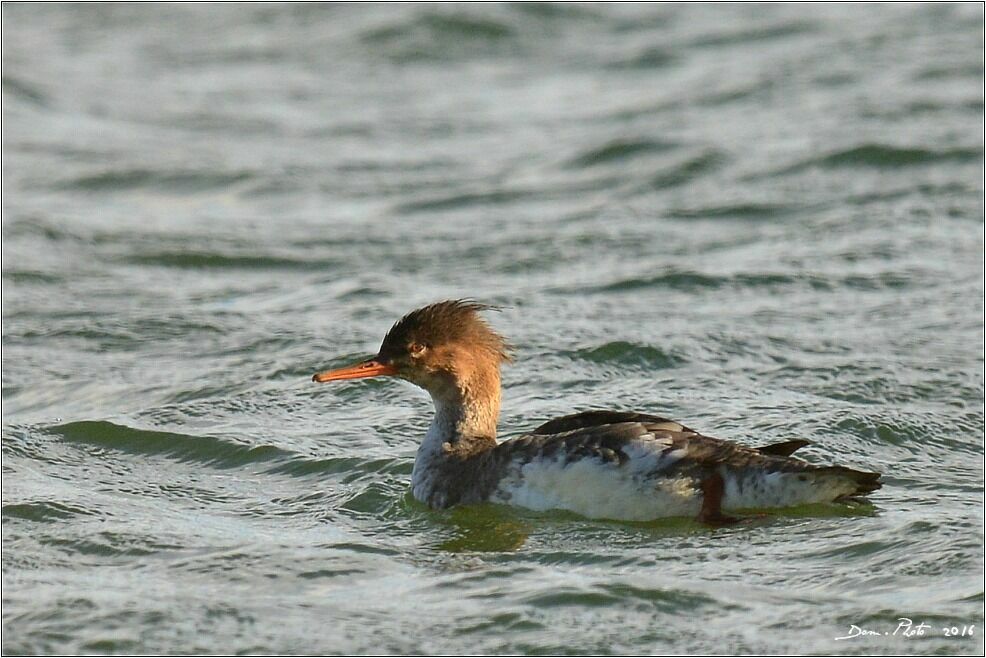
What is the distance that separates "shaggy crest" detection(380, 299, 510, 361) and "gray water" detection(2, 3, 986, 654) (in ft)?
2.55

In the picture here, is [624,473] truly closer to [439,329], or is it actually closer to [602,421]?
[602,421]

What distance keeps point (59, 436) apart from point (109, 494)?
1.14 metres

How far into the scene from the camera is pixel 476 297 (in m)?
13.1

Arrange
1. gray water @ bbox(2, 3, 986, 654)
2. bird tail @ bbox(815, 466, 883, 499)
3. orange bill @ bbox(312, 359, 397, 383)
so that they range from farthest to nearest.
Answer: orange bill @ bbox(312, 359, 397, 383)
bird tail @ bbox(815, 466, 883, 499)
gray water @ bbox(2, 3, 986, 654)

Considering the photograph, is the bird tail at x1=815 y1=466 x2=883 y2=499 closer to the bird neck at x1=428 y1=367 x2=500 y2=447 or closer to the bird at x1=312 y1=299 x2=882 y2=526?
the bird at x1=312 y1=299 x2=882 y2=526

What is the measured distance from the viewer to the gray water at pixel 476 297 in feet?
24.6

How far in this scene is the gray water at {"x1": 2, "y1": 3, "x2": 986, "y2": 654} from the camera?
295 inches

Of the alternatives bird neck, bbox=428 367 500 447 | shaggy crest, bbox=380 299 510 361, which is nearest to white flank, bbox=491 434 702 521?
bird neck, bbox=428 367 500 447

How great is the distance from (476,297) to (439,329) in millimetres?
4134

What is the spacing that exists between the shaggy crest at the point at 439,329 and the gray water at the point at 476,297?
78cm

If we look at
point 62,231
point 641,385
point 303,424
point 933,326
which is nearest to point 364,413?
point 303,424

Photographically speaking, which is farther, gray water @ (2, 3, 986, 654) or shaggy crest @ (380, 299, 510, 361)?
shaggy crest @ (380, 299, 510, 361)

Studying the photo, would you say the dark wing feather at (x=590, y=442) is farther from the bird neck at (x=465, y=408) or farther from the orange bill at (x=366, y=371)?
the orange bill at (x=366, y=371)

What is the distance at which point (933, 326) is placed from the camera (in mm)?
11961
